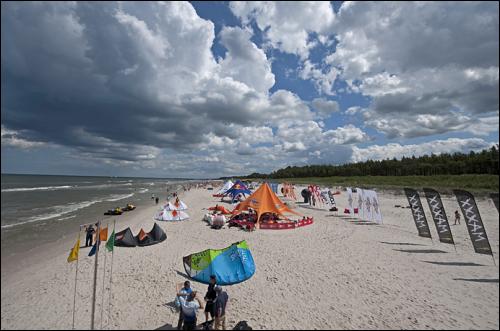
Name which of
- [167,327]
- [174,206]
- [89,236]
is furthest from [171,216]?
[167,327]

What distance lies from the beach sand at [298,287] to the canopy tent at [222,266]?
25 cm

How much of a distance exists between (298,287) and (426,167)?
208 ft

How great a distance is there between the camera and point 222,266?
25.8ft

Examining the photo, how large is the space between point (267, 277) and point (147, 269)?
4.21 metres

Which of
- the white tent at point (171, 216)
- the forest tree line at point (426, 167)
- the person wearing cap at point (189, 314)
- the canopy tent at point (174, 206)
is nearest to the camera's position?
the person wearing cap at point (189, 314)

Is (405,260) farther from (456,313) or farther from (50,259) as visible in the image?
(50,259)

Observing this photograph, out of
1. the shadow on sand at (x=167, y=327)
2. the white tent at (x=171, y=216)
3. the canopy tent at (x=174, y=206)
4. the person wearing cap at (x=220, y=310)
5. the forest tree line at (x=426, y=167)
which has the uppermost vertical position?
the forest tree line at (x=426, y=167)

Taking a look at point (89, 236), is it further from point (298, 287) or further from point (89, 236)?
point (298, 287)

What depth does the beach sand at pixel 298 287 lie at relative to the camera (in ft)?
18.6

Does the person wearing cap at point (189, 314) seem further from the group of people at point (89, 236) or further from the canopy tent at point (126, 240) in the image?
the group of people at point (89, 236)

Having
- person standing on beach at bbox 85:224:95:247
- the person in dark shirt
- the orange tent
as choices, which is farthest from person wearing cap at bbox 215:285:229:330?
the orange tent

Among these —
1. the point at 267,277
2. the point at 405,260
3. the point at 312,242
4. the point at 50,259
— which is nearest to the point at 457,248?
the point at 405,260

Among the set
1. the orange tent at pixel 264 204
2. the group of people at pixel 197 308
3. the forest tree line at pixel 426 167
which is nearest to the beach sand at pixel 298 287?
the group of people at pixel 197 308

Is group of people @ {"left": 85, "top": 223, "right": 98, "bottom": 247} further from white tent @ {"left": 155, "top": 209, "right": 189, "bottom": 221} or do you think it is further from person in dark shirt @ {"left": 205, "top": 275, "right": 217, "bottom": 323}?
person in dark shirt @ {"left": 205, "top": 275, "right": 217, "bottom": 323}
